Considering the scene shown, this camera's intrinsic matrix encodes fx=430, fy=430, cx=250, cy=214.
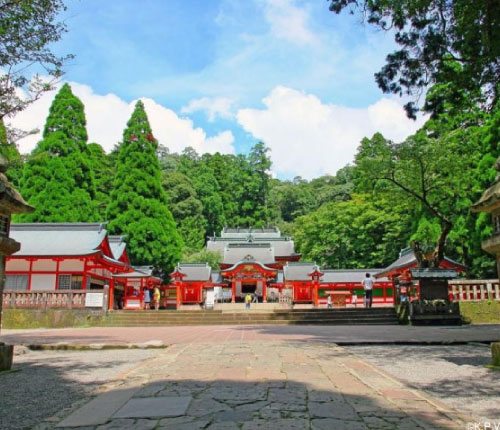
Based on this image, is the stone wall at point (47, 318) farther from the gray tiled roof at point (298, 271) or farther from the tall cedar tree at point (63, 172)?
the gray tiled roof at point (298, 271)

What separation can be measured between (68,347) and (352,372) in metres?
6.46

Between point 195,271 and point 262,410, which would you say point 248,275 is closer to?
point 195,271

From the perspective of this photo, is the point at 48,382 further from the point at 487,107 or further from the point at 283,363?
the point at 487,107

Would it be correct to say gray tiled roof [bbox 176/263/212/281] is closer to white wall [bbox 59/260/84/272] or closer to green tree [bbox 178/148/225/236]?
white wall [bbox 59/260/84/272]

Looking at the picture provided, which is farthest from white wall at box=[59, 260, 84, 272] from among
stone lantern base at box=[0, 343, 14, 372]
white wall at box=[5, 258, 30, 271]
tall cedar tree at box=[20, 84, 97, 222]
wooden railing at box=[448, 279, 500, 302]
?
wooden railing at box=[448, 279, 500, 302]

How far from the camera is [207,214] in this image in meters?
57.3

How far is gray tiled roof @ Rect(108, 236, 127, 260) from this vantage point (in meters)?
27.2

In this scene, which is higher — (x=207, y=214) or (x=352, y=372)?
(x=207, y=214)

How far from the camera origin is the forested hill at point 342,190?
1812 cm

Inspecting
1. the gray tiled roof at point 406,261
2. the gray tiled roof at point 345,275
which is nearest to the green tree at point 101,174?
the gray tiled roof at point 345,275

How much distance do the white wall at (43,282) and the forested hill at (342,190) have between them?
18.9ft

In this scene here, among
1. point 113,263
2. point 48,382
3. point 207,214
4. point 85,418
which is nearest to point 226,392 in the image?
point 85,418

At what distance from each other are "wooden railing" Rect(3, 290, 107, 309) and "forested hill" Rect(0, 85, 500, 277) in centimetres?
674

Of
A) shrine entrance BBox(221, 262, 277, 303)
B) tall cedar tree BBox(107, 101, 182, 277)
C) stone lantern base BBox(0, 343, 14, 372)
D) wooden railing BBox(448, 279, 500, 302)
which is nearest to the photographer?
stone lantern base BBox(0, 343, 14, 372)
